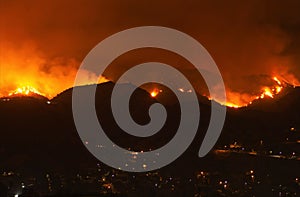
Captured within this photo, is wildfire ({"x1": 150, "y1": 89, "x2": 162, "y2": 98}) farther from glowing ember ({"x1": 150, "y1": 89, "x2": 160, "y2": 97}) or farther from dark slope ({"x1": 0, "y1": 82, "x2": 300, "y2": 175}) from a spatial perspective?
dark slope ({"x1": 0, "y1": 82, "x2": 300, "y2": 175})

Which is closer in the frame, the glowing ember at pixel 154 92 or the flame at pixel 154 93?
the flame at pixel 154 93

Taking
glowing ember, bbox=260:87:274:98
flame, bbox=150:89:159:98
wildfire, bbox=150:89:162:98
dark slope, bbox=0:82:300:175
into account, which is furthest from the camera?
glowing ember, bbox=260:87:274:98

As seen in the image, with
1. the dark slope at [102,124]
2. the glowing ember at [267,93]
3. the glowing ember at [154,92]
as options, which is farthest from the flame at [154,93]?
the glowing ember at [267,93]

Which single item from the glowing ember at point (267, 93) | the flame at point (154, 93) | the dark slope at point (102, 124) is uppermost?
the glowing ember at point (267, 93)

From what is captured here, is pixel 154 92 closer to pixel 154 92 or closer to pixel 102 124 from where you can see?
pixel 154 92

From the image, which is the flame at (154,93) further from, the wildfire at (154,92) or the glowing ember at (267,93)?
the glowing ember at (267,93)

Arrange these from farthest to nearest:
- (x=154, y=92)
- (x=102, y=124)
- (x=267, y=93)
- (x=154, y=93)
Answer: (x=267, y=93) → (x=154, y=92) → (x=154, y=93) → (x=102, y=124)

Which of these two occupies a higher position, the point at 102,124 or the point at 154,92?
the point at 154,92

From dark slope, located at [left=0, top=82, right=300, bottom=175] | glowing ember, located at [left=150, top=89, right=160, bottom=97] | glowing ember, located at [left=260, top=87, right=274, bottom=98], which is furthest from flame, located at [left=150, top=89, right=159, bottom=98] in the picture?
glowing ember, located at [left=260, top=87, right=274, bottom=98]

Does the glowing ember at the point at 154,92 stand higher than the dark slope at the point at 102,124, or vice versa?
the glowing ember at the point at 154,92

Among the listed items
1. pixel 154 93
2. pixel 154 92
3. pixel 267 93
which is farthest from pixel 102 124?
pixel 267 93

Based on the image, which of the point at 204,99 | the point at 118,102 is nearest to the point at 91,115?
the point at 118,102
